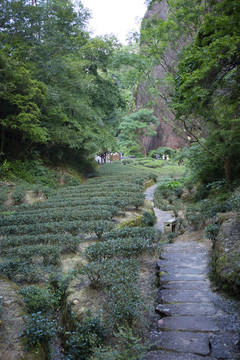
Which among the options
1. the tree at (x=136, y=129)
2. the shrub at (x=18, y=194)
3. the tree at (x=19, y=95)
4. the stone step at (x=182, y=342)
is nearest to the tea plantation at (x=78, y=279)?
the stone step at (x=182, y=342)

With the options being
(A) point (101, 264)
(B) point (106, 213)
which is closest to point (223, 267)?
(A) point (101, 264)

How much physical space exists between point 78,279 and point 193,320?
2.12 metres

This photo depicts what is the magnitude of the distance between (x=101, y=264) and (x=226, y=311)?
1.87 metres

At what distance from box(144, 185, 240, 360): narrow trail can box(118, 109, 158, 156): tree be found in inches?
1222

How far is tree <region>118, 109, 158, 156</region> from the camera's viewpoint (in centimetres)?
3388

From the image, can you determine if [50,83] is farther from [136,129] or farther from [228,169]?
[136,129]

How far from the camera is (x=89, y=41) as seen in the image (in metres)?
17.9

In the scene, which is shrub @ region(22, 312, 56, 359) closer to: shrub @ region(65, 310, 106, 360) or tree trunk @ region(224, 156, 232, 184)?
shrub @ region(65, 310, 106, 360)

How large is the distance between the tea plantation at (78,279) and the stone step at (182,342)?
0.28m

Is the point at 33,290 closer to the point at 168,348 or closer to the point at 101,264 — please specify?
the point at 101,264

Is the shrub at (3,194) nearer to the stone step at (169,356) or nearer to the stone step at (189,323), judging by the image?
the stone step at (189,323)

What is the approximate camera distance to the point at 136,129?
35.8 meters

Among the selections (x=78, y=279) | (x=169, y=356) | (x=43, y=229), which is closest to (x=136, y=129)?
(x=43, y=229)

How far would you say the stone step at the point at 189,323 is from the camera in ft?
8.54
